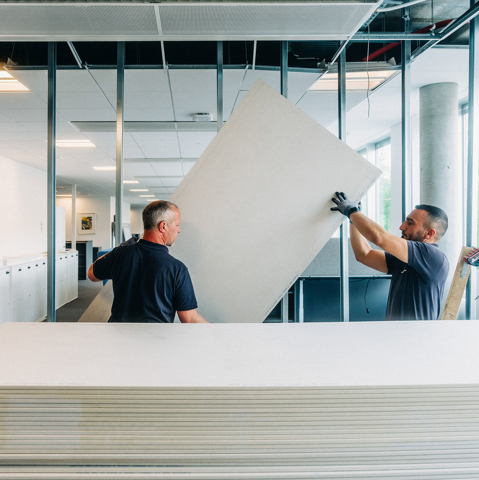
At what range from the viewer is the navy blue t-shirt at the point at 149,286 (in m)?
1.40

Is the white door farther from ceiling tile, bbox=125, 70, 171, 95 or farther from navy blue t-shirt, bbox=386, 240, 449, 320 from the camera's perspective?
navy blue t-shirt, bbox=386, 240, 449, 320

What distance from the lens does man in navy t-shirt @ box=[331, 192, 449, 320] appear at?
59.4 inches

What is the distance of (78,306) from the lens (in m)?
6.15

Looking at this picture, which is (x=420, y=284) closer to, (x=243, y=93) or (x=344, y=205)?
(x=344, y=205)

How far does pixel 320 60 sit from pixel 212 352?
3.08 meters

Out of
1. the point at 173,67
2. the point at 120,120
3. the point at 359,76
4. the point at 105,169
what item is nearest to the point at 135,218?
the point at 105,169

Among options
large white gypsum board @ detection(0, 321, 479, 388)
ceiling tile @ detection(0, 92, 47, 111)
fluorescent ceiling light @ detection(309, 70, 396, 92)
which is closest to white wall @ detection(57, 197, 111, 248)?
ceiling tile @ detection(0, 92, 47, 111)

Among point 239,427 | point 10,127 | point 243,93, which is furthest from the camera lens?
point 10,127

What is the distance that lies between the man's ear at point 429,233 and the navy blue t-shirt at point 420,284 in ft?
0.14

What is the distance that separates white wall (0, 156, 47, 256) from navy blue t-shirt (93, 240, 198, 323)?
614cm

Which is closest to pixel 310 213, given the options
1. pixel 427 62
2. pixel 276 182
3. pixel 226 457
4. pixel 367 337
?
pixel 276 182

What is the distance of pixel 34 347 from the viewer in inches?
27.4

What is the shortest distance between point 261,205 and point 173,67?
203 centimetres

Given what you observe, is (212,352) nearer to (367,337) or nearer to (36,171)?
(367,337)
